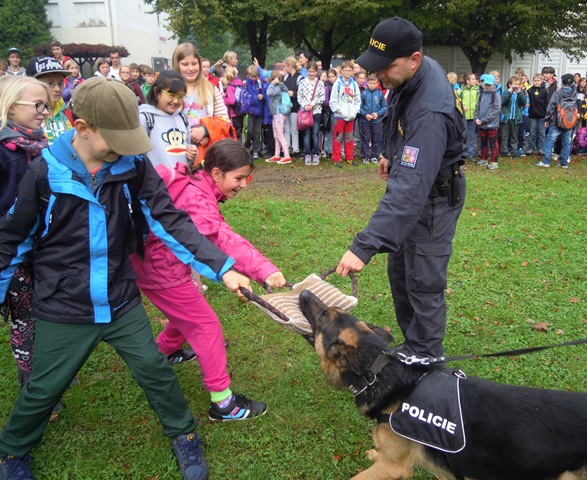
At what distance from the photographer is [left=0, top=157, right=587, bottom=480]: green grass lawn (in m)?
3.11

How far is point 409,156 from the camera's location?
2.86 meters

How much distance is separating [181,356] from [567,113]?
38.7 ft

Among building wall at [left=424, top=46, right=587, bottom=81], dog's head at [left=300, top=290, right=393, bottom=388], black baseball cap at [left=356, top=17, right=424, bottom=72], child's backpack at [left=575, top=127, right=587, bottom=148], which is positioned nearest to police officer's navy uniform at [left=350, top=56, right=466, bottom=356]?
black baseball cap at [left=356, top=17, right=424, bottom=72]

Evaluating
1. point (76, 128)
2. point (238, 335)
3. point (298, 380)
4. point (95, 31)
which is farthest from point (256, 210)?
point (95, 31)

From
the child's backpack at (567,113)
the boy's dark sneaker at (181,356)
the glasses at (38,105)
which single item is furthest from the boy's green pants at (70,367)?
the child's backpack at (567,113)

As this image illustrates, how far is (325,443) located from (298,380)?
68cm

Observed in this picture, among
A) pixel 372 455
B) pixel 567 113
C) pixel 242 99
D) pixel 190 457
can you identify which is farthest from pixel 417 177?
pixel 567 113

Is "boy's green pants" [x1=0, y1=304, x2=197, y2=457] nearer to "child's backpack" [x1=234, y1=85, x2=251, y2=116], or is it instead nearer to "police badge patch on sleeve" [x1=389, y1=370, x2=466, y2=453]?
"police badge patch on sleeve" [x1=389, y1=370, x2=466, y2=453]

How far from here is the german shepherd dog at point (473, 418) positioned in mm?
2268

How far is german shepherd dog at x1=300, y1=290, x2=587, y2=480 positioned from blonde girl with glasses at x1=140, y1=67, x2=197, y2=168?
97.1 inches

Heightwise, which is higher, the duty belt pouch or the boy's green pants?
the duty belt pouch

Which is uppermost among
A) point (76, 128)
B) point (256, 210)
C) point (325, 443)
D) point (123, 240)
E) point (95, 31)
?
point (95, 31)

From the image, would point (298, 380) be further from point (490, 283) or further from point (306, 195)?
point (306, 195)

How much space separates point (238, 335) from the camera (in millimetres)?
4449
